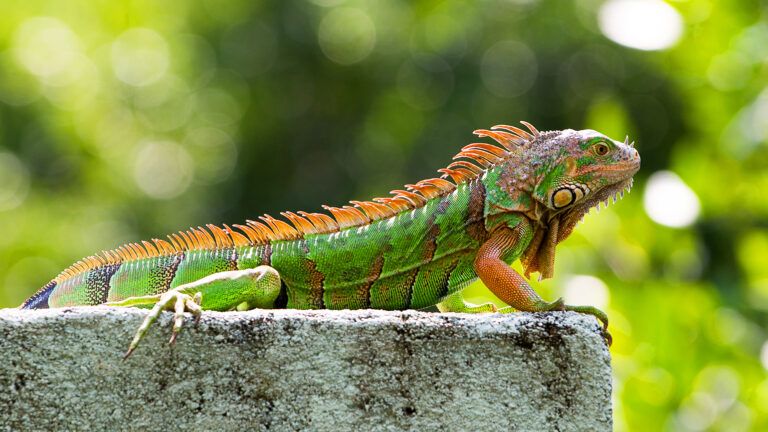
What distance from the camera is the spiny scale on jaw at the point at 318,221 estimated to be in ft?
13.8

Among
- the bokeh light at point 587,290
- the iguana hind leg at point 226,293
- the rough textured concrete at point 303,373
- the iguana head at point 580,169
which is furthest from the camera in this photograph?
the bokeh light at point 587,290

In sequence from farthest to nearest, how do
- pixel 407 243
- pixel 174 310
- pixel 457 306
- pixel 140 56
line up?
pixel 140 56
pixel 457 306
pixel 407 243
pixel 174 310

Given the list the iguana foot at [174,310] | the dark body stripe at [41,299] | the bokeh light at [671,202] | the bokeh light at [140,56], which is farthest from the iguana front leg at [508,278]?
the bokeh light at [140,56]

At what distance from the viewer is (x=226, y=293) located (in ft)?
12.8

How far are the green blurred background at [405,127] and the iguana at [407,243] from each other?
50.8 inches

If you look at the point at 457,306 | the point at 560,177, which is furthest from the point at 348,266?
the point at 560,177

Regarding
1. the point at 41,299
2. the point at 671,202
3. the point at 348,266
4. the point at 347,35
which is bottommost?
the point at 41,299

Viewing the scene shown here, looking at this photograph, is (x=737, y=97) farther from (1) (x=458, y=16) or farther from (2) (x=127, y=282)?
(1) (x=458, y=16)

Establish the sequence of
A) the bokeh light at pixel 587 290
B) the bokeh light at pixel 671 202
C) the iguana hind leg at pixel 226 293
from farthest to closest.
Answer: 1. the bokeh light at pixel 671 202
2. the bokeh light at pixel 587 290
3. the iguana hind leg at pixel 226 293

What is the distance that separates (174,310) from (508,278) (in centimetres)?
115

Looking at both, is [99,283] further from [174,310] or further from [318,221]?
[174,310]

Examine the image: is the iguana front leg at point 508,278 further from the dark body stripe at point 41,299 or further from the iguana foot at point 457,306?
the dark body stripe at point 41,299

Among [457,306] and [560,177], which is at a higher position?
[560,177]

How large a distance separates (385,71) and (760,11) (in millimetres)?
21539
